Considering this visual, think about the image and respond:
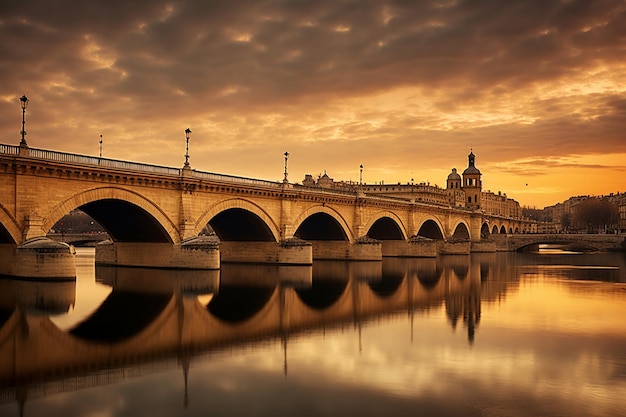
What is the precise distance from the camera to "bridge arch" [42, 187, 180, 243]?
34.6 meters

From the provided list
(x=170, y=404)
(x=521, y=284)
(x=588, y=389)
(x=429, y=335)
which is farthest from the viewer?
(x=521, y=284)

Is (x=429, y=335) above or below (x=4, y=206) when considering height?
below

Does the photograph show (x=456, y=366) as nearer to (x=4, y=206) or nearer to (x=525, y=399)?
(x=525, y=399)

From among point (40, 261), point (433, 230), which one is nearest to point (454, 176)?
point (433, 230)

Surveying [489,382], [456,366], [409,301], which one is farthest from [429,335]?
[409,301]

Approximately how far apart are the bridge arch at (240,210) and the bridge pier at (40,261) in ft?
39.2

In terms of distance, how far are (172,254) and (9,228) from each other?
1298 centimetres

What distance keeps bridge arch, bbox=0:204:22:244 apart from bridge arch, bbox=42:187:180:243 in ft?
4.85

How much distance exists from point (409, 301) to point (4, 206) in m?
21.6

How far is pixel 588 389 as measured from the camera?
14.7 metres

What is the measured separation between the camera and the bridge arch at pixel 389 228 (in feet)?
248

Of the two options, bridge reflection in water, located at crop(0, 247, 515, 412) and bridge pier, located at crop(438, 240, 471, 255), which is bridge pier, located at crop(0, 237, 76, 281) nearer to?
bridge reflection in water, located at crop(0, 247, 515, 412)

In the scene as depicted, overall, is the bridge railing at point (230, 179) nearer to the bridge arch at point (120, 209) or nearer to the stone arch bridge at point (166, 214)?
the stone arch bridge at point (166, 214)

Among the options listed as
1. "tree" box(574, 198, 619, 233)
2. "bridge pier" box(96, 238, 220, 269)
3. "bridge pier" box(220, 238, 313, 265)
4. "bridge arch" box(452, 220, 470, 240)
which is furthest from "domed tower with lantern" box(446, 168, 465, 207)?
"bridge pier" box(96, 238, 220, 269)
